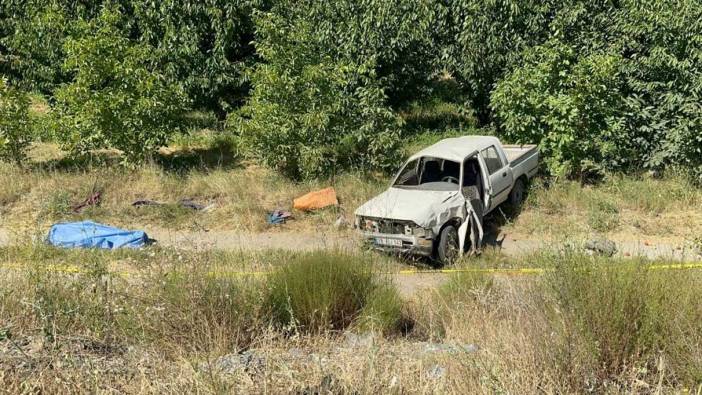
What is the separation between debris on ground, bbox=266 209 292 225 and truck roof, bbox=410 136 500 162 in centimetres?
254

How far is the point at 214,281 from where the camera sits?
5141 millimetres


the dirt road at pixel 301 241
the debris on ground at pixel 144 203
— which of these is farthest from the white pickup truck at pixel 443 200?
the debris on ground at pixel 144 203

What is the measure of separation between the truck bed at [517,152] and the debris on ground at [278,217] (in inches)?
164

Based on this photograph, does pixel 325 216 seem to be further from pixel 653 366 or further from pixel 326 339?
pixel 653 366

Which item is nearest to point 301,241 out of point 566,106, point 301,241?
point 301,241

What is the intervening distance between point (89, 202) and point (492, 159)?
7.47m

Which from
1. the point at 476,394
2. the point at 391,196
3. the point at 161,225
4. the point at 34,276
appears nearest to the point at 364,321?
the point at 476,394

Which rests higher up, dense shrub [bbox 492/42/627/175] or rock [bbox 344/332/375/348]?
dense shrub [bbox 492/42/627/175]

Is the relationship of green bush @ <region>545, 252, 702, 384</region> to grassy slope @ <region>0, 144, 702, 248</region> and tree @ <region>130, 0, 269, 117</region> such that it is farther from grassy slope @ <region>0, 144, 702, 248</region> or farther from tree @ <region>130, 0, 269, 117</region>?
tree @ <region>130, 0, 269, 117</region>

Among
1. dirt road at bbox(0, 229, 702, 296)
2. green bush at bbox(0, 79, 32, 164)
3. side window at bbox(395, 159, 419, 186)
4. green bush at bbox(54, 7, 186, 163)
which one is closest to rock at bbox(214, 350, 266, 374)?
dirt road at bbox(0, 229, 702, 296)

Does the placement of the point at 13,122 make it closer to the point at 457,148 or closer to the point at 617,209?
the point at 457,148

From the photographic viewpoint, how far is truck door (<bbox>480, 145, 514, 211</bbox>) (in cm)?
1044

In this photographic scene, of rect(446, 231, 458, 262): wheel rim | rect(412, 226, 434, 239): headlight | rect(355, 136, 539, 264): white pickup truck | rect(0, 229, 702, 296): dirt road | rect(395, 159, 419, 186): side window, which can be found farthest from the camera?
rect(395, 159, 419, 186): side window

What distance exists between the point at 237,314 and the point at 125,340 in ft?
2.85
